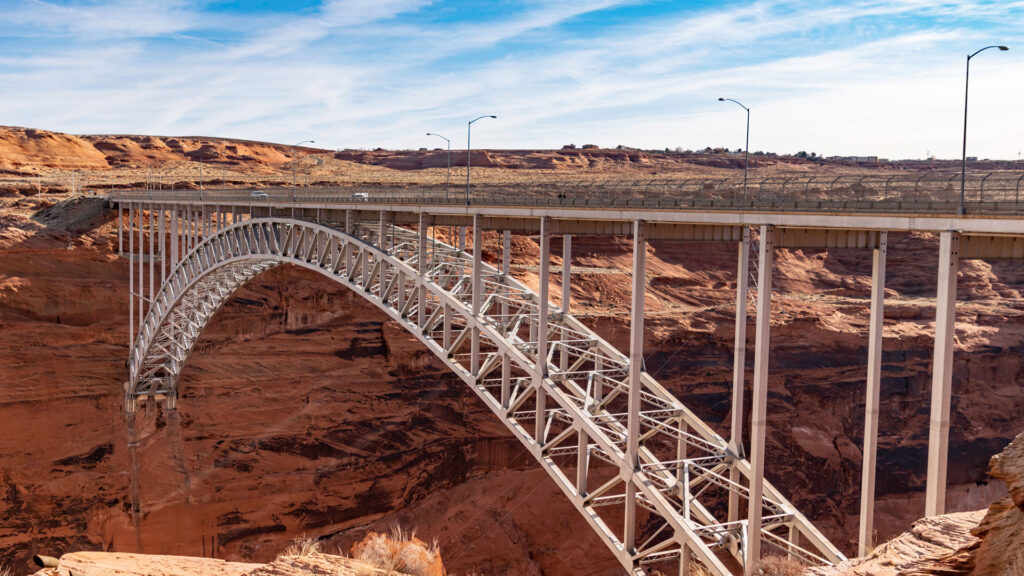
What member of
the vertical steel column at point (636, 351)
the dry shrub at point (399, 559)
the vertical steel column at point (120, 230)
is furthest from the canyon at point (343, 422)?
the vertical steel column at point (636, 351)

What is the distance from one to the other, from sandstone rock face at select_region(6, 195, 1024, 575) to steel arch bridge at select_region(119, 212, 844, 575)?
2.15 metres

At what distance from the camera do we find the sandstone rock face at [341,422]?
3375 centimetres

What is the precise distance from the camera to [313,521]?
35031mm

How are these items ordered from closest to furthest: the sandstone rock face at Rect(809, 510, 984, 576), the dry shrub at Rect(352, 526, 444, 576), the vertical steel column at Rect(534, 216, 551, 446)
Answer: the sandstone rock face at Rect(809, 510, 984, 576) < the dry shrub at Rect(352, 526, 444, 576) < the vertical steel column at Rect(534, 216, 551, 446)

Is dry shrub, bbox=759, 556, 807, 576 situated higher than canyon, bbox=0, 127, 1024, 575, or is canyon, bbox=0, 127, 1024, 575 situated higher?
dry shrub, bbox=759, 556, 807, 576

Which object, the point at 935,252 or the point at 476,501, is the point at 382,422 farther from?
the point at 935,252

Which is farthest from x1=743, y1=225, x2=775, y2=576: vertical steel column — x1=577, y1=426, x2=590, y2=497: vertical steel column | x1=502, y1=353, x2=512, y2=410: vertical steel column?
x1=502, y1=353, x2=512, y2=410: vertical steel column

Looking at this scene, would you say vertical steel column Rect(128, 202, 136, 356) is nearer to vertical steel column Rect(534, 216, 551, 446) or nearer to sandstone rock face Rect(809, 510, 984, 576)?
vertical steel column Rect(534, 216, 551, 446)

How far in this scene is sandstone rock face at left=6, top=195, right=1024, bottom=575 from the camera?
111 feet

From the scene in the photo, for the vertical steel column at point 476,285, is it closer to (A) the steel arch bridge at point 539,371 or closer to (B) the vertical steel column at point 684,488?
(A) the steel arch bridge at point 539,371

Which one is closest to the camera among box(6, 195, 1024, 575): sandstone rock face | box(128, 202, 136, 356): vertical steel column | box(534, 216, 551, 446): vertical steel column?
box(534, 216, 551, 446): vertical steel column

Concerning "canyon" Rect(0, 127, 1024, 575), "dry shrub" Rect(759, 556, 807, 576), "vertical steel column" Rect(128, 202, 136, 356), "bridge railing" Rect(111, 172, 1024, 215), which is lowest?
"canyon" Rect(0, 127, 1024, 575)

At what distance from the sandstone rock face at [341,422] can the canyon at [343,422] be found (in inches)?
3.2

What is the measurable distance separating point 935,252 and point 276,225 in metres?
38.9
